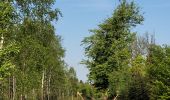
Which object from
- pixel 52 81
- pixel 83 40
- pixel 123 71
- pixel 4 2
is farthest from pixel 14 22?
pixel 52 81

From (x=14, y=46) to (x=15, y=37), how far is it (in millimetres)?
9406

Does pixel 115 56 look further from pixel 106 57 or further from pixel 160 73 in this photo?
pixel 160 73

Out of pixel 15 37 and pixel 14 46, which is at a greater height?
pixel 15 37

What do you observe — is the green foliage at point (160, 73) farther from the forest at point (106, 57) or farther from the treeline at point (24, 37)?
the treeline at point (24, 37)

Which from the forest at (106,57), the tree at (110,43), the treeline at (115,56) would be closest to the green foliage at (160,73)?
the forest at (106,57)

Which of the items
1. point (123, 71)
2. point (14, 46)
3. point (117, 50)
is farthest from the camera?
point (117, 50)

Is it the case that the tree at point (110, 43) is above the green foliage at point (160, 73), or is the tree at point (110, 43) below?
above

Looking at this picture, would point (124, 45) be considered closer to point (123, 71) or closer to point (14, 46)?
point (123, 71)

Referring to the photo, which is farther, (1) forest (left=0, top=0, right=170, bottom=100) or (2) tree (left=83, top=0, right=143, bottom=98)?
(2) tree (left=83, top=0, right=143, bottom=98)

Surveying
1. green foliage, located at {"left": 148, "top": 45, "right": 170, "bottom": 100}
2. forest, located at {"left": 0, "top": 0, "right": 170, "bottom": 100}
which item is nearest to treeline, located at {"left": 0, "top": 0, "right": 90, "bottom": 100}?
forest, located at {"left": 0, "top": 0, "right": 170, "bottom": 100}

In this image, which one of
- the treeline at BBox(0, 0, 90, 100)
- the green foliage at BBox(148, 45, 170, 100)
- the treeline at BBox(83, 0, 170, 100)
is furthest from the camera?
the treeline at BBox(83, 0, 170, 100)

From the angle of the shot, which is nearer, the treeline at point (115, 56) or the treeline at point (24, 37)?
the treeline at point (24, 37)

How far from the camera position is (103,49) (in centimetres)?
5206

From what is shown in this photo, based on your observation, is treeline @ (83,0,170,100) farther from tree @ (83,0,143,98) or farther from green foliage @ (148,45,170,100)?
green foliage @ (148,45,170,100)
